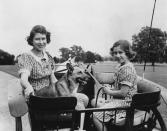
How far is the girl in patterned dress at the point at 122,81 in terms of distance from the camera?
3.23 meters

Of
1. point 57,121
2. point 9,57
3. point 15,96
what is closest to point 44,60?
point 15,96

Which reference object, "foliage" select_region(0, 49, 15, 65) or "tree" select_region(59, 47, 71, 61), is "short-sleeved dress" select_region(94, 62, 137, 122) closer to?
"tree" select_region(59, 47, 71, 61)

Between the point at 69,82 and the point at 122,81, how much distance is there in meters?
1.22

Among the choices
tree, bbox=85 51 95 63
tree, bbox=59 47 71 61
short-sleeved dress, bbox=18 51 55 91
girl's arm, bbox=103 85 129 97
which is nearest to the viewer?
girl's arm, bbox=103 85 129 97

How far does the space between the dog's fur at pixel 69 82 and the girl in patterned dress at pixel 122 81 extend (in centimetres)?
73

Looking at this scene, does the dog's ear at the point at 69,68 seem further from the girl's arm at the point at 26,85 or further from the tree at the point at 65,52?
the girl's arm at the point at 26,85

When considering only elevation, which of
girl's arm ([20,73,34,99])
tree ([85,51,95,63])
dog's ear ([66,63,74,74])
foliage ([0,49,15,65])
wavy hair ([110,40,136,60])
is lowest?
foliage ([0,49,15,65])

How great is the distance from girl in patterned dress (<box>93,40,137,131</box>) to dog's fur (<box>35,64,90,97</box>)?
73 centimetres

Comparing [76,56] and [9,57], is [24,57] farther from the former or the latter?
[9,57]

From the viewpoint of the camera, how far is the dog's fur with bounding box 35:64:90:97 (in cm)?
393

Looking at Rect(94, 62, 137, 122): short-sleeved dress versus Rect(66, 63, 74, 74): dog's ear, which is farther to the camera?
Rect(66, 63, 74, 74): dog's ear

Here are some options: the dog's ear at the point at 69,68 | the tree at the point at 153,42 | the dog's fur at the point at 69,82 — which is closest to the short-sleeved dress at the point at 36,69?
the dog's fur at the point at 69,82

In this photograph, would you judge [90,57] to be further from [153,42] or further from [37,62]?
[153,42]

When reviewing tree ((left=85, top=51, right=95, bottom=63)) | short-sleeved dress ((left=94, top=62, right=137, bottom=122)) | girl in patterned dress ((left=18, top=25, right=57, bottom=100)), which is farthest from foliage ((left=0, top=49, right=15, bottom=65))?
short-sleeved dress ((left=94, top=62, right=137, bottom=122))
